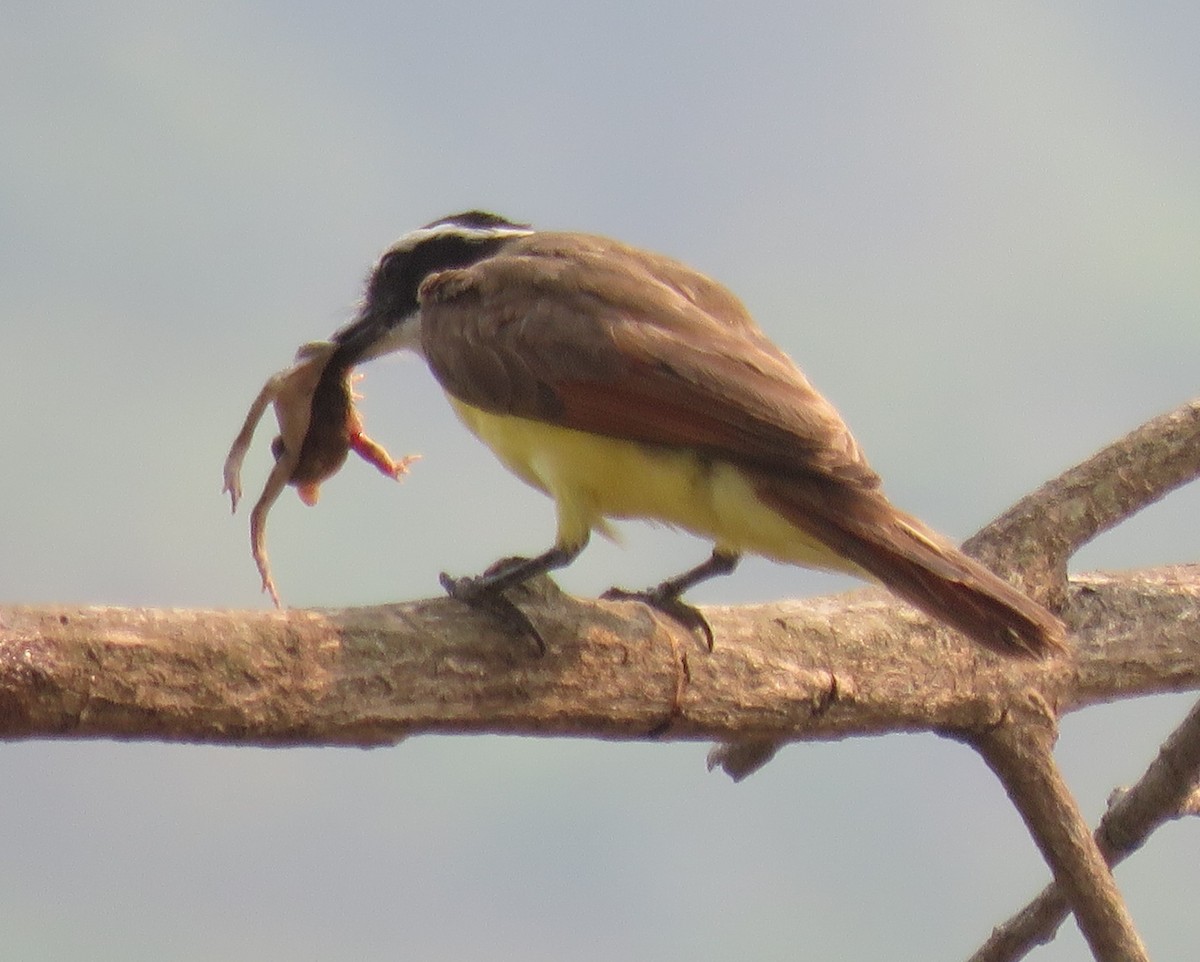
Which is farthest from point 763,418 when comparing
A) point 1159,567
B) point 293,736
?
point 1159,567

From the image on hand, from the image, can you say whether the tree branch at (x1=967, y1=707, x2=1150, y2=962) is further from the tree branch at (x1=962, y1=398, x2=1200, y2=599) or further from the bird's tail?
the bird's tail

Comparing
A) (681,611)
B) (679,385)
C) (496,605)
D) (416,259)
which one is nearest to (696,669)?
(681,611)

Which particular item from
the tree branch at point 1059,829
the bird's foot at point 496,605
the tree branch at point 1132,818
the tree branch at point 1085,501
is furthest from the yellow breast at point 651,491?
the tree branch at point 1132,818

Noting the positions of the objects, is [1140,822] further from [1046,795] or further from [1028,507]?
[1028,507]

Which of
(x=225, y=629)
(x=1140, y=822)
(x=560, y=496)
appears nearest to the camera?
(x=225, y=629)

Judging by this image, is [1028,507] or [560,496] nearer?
[560,496]

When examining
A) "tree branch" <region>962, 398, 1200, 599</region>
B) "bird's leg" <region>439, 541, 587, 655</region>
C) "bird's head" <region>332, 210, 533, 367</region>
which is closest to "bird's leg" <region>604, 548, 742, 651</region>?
"bird's leg" <region>439, 541, 587, 655</region>
